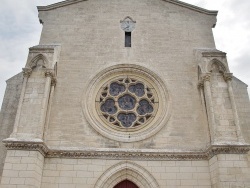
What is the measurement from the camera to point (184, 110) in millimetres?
9266

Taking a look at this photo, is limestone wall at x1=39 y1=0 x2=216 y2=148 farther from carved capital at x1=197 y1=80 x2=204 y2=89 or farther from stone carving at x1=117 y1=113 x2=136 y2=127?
stone carving at x1=117 y1=113 x2=136 y2=127

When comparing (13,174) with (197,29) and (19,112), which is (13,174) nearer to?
(19,112)

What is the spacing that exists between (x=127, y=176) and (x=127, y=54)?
4483mm

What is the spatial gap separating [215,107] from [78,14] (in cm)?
660

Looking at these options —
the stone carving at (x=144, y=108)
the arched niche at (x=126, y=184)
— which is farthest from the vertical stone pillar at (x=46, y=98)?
the stone carving at (x=144, y=108)

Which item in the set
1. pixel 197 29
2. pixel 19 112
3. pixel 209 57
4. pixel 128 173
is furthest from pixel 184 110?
pixel 19 112

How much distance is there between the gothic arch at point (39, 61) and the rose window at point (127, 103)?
2153 mm

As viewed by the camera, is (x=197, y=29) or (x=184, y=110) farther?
(x=197, y=29)

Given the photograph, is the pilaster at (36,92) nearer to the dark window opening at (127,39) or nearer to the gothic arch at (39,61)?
the gothic arch at (39,61)

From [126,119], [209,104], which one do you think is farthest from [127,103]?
[209,104]

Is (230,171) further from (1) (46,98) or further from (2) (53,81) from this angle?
(2) (53,81)

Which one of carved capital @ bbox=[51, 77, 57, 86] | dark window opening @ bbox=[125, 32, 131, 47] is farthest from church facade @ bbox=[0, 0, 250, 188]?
carved capital @ bbox=[51, 77, 57, 86]

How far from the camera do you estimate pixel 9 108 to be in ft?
31.0

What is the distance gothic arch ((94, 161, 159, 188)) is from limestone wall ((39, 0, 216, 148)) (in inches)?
27.1
